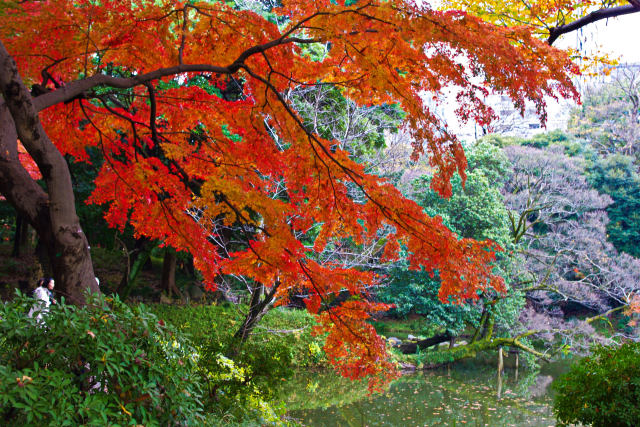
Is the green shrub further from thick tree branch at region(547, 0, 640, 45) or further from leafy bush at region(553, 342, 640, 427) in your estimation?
thick tree branch at region(547, 0, 640, 45)

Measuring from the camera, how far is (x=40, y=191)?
306cm

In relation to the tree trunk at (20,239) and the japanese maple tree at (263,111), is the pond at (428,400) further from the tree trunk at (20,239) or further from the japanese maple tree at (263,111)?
the tree trunk at (20,239)

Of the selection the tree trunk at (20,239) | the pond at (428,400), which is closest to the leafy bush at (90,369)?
the pond at (428,400)

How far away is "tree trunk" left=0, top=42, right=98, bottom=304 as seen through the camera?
2824 millimetres

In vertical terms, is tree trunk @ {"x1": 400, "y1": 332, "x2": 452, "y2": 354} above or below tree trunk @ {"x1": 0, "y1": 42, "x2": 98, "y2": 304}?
below

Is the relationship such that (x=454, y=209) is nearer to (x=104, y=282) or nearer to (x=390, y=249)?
(x=390, y=249)

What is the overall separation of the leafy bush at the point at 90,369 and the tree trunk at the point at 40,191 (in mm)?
637

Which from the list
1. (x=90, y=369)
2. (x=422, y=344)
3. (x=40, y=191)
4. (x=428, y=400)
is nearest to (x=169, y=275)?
(x=422, y=344)

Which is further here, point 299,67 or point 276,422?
point 276,422

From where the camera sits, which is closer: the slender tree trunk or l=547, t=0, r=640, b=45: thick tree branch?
l=547, t=0, r=640, b=45: thick tree branch

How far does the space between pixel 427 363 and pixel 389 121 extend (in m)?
5.80

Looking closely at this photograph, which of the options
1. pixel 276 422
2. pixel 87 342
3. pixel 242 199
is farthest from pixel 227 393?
pixel 87 342

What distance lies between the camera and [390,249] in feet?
14.1

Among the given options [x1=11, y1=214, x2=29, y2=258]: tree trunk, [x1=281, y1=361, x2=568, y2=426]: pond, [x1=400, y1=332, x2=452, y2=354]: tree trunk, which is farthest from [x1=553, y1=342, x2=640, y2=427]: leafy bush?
[x1=11, y1=214, x2=29, y2=258]: tree trunk
